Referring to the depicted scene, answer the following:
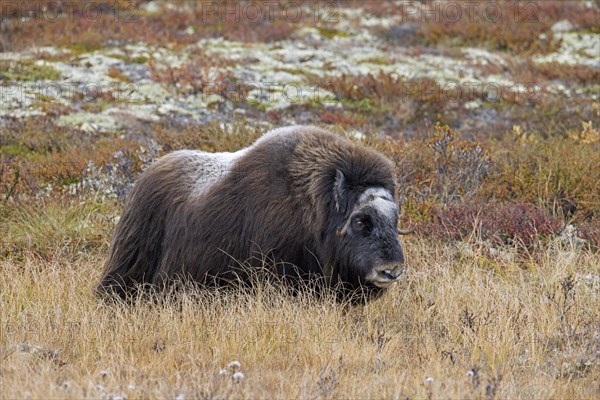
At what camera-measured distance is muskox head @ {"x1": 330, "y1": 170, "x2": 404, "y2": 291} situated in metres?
5.17

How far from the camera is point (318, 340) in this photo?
4.88 m

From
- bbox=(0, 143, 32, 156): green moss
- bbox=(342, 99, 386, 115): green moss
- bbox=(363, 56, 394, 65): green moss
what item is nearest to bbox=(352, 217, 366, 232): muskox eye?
bbox=(0, 143, 32, 156): green moss

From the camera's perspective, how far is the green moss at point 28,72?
13.6m

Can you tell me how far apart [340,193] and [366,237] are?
32 centimetres

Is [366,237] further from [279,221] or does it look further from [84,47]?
[84,47]

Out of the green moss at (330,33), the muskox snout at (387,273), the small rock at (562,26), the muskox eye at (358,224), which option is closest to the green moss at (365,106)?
the green moss at (330,33)

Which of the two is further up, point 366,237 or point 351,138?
point 366,237

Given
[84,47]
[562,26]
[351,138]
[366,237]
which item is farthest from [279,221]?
[562,26]

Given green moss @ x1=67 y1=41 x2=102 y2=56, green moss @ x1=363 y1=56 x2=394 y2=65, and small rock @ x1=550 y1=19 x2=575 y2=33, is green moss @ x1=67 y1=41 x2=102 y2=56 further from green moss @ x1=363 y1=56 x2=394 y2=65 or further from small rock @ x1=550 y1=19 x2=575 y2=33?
small rock @ x1=550 y1=19 x2=575 y2=33

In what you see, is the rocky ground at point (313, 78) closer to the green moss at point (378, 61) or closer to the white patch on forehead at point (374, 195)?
the green moss at point (378, 61)

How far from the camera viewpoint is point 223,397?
3883mm

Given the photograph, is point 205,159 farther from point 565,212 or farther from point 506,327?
point 565,212

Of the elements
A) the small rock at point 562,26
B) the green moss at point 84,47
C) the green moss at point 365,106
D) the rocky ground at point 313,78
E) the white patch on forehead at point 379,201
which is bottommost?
the green moss at point 365,106

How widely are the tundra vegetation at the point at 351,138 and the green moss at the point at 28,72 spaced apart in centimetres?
5
